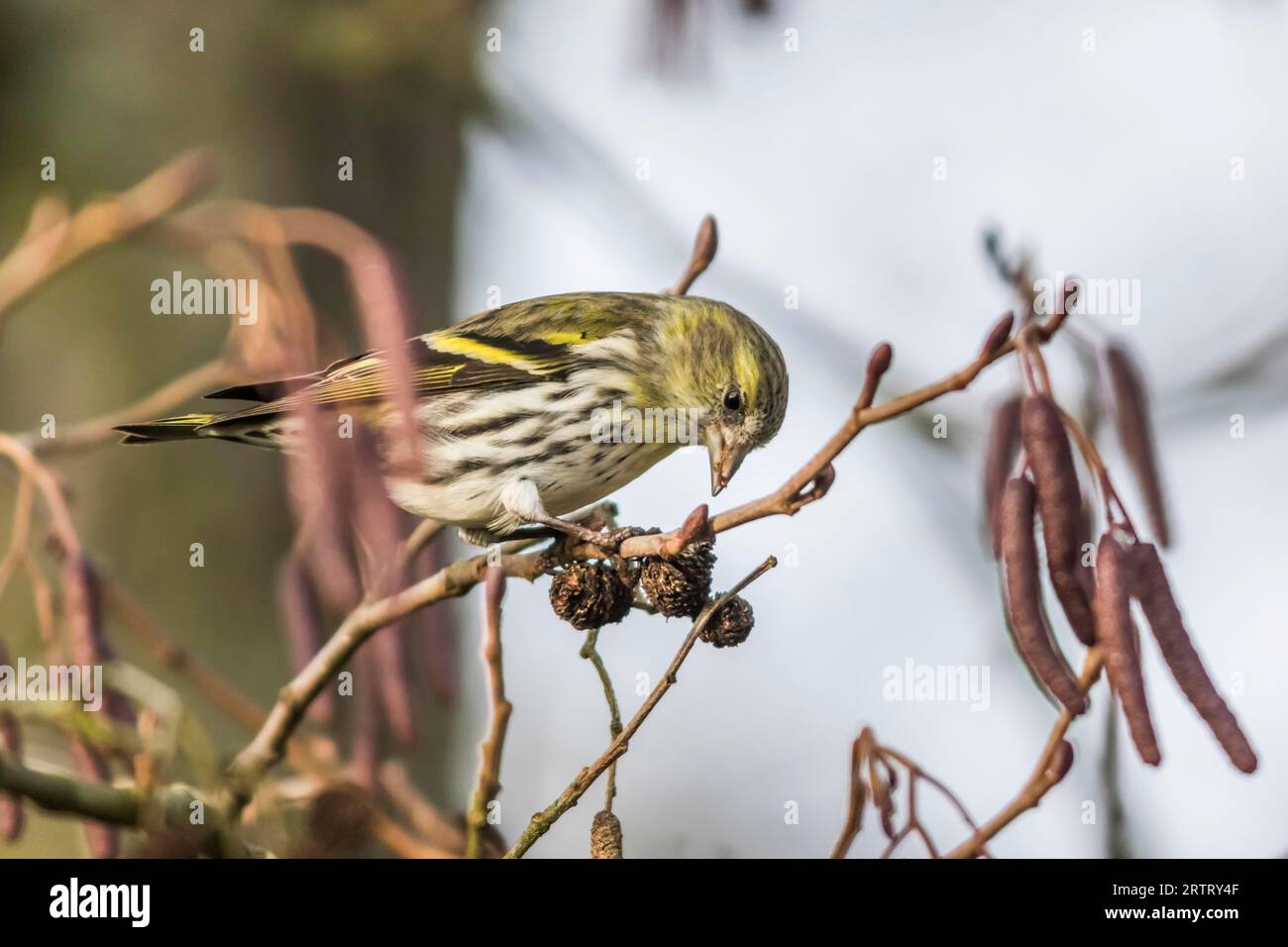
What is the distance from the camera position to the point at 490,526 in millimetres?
2152

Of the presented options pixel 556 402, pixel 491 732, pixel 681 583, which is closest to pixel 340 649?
pixel 491 732

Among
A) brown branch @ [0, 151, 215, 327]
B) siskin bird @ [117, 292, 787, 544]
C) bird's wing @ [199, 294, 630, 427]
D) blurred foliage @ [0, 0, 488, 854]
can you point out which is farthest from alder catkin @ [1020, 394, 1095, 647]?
blurred foliage @ [0, 0, 488, 854]

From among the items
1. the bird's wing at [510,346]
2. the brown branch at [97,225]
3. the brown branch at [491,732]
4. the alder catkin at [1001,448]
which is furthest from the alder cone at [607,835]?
the bird's wing at [510,346]

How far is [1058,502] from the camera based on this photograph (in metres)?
1.32

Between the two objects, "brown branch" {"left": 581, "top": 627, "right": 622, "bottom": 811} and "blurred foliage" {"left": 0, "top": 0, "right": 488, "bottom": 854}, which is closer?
"brown branch" {"left": 581, "top": 627, "right": 622, "bottom": 811}

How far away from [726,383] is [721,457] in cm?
13

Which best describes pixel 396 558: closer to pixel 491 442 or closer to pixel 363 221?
pixel 491 442

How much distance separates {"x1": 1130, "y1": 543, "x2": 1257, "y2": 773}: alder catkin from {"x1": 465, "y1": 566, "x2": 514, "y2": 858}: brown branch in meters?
0.65

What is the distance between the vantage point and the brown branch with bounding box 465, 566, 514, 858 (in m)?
1.45

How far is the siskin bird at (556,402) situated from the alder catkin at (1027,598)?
82 cm

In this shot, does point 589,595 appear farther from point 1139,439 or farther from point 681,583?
point 1139,439

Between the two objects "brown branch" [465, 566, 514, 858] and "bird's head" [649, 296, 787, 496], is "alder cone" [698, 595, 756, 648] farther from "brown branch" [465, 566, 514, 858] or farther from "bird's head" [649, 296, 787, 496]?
"bird's head" [649, 296, 787, 496]

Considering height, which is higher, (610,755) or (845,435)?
(845,435)

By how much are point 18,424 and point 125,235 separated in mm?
1500
